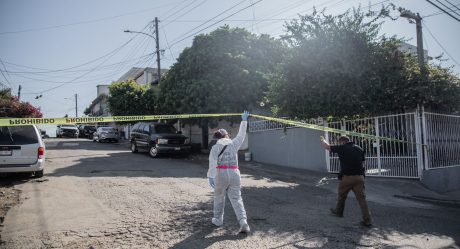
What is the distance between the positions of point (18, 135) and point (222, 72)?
10.5m

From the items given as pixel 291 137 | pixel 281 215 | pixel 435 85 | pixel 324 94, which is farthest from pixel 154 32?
pixel 281 215

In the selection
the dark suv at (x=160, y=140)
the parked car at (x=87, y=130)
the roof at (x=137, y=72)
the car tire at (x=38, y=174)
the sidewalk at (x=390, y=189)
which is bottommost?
the sidewalk at (x=390, y=189)

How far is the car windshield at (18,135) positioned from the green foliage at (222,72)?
907cm

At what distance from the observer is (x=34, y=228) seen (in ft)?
20.0

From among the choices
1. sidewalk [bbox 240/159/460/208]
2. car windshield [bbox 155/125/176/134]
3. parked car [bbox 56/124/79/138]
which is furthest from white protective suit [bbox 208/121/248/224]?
parked car [bbox 56/124/79/138]

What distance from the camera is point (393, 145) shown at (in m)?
11.8

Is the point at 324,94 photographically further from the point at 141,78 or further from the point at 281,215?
the point at 141,78

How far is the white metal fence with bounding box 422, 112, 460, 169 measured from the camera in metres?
11.2

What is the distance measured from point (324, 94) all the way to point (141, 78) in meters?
35.8

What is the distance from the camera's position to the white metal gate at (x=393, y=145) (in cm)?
1128

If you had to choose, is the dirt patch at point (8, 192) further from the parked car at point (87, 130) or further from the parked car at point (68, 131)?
the parked car at point (68, 131)

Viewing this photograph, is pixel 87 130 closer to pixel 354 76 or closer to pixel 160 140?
pixel 160 140

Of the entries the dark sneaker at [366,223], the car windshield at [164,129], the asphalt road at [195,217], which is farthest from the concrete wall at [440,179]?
the car windshield at [164,129]

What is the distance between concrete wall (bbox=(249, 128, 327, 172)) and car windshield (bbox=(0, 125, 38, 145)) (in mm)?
8850
